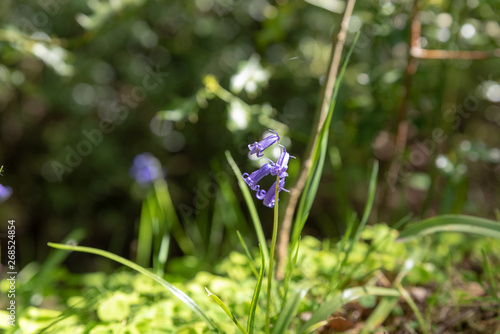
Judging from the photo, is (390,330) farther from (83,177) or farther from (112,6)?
(83,177)

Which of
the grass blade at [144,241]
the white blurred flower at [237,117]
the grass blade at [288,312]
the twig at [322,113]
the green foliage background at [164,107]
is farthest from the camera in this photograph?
the green foliage background at [164,107]

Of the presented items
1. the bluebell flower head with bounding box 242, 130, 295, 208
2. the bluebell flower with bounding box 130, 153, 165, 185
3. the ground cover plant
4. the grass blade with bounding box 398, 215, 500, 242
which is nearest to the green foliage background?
the ground cover plant

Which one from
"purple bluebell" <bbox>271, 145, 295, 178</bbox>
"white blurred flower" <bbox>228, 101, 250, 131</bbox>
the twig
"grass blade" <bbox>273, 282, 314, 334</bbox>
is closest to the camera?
"purple bluebell" <bbox>271, 145, 295, 178</bbox>

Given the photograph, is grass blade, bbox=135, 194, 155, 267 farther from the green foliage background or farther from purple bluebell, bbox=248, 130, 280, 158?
purple bluebell, bbox=248, 130, 280, 158

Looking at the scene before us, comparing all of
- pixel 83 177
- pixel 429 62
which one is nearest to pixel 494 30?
pixel 429 62

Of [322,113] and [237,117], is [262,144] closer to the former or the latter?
[322,113]

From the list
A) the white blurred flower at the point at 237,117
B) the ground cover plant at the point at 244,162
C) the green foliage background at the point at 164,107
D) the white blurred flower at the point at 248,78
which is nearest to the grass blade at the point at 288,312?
the ground cover plant at the point at 244,162

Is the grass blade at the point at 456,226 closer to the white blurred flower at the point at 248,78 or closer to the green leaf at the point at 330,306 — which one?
the green leaf at the point at 330,306
